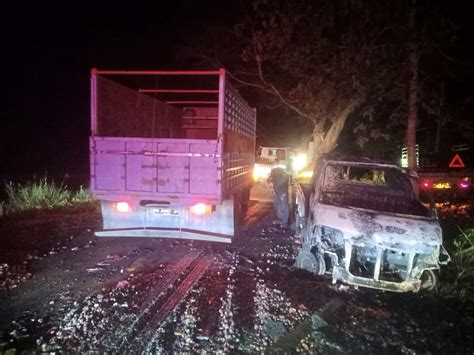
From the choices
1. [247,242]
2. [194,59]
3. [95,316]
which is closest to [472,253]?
[247,242]

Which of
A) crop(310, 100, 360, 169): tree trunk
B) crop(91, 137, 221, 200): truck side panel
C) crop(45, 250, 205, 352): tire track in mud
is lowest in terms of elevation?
crop(45, 250, 205, 352): tire track in mud

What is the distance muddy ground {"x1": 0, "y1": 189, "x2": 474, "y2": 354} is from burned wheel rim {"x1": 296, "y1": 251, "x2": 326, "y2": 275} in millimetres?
121

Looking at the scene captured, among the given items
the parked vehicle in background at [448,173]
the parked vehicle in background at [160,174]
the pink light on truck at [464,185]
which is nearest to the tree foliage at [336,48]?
the parked vehicle in background at [448,173]

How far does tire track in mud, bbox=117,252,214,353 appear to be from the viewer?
3.95 m

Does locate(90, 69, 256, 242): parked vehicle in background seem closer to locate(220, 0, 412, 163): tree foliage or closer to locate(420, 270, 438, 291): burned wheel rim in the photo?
locate(420, 270, 438, 291): burned wheel rim

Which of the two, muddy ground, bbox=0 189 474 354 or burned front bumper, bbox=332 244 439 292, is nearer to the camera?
muddy ground, bbox=0 189 474 354

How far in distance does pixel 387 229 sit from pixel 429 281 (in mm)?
953

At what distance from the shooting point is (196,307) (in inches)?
188

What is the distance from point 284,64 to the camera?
48.6ft

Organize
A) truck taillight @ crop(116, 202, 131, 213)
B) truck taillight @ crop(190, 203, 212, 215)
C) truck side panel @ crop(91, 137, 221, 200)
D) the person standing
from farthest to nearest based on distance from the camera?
the person standing < truck taillight @ crop(116, 202, 131, 213) < truck taillight @ crop(190, 203, 212, 215) < truck side panel @ crop(91, 137, 221, 200)

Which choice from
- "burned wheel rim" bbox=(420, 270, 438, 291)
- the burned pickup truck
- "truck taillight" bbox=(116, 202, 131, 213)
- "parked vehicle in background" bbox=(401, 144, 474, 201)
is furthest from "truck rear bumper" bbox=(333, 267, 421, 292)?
"parked vehicle in background" bbox=(401, 144, 474, 201)

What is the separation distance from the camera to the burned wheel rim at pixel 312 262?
5634 millimetres

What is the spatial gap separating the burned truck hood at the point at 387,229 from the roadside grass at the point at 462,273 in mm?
916

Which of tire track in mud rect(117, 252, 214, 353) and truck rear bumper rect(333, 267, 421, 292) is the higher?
truck rear bumper rect(333, 267, 421, 292)
